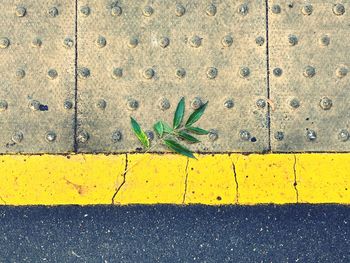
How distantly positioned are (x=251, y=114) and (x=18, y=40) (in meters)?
1.63

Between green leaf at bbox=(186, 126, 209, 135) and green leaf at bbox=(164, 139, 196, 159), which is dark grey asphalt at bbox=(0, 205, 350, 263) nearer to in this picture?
green leaf at bbox=(164, 139, 196, 159)

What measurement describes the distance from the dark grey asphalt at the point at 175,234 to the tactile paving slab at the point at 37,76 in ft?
1.59

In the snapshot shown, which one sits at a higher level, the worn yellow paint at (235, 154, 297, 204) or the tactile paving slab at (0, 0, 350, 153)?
the tactile paving slab at (0, 0, 350, 153)

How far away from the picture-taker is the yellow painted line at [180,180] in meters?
3.88

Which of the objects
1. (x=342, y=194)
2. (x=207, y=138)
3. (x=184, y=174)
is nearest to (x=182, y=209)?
(x=184, y=174)

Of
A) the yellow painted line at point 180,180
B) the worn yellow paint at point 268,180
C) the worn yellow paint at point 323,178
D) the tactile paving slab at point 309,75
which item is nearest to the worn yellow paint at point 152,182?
the yellow painted line at point 180,180

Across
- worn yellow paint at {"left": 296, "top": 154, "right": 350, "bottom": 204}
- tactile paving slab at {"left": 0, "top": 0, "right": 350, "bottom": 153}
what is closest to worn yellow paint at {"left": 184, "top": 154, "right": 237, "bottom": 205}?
tactile paving slab at {"left": 0, "top": 0, "right": 350, "bottom": 153}

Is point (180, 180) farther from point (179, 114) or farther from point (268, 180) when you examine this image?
point (268, 180)

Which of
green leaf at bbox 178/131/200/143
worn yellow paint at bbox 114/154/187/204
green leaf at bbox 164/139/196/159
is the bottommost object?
worn yellow paint at bbox 114/154/187/204

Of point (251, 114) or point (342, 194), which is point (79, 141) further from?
point (342, 194)

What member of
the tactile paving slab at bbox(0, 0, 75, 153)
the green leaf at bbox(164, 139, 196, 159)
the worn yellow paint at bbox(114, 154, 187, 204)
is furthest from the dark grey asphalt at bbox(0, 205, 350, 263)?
the tactile paving slab at bbox(0, 0, 75, 153)

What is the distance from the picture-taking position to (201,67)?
395 cm

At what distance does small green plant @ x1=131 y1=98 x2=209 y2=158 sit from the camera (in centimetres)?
386

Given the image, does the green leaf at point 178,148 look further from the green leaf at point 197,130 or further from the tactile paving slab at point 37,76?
the tactile paving slab at point 37,76
